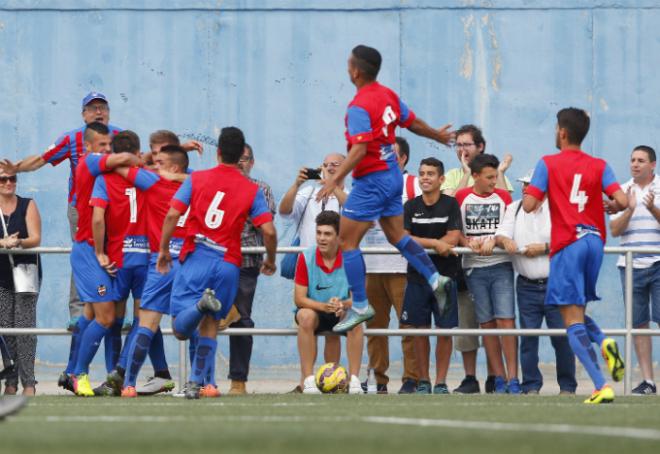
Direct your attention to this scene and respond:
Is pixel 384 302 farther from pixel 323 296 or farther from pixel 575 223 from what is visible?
pixel 575 223

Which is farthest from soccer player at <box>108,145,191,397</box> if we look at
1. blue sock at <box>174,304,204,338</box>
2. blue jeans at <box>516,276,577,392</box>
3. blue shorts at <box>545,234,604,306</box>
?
blue jeans at <box>516,276,577,392</box>

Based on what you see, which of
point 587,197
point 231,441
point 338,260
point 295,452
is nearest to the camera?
point 295,452

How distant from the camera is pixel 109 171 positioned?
1091cm

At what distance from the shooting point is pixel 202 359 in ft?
33.5

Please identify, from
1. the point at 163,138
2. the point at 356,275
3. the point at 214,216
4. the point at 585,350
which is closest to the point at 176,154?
the point at 163,138

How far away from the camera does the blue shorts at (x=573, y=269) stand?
31.2 ft

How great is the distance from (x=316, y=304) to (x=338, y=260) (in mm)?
395

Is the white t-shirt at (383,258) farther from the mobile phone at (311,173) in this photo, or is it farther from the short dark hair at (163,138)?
the short dark hair at (163,138)

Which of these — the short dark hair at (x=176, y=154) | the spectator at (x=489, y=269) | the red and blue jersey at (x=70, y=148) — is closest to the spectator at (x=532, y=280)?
the spectator at (x=489, y=269)

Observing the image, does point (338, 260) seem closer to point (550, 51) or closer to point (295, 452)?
point (550, 51)

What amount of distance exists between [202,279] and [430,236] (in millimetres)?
2424

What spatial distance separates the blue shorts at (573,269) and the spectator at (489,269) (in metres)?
2.07

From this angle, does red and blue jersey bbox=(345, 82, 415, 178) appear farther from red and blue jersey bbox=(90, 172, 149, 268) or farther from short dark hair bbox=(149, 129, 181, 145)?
short dark hair bbox=(149, 129, 181, 145)

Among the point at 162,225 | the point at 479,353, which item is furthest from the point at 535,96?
the point at 162,225
